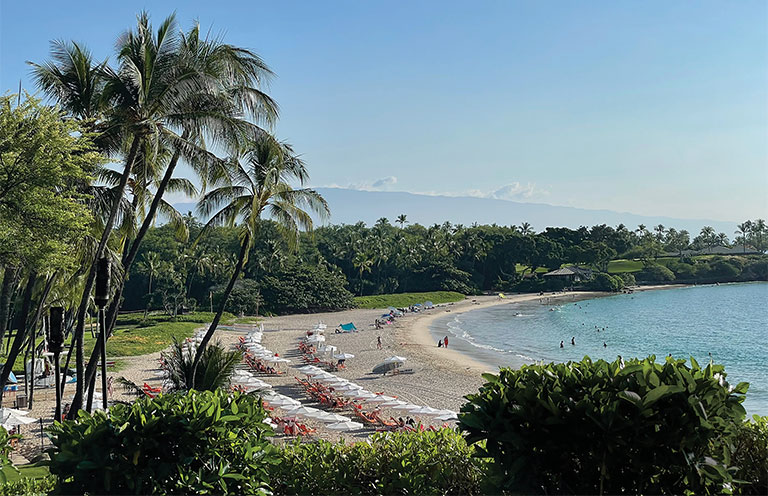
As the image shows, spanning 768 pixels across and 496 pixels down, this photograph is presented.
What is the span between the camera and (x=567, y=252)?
89.4m

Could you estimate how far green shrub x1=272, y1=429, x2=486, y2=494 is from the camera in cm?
445

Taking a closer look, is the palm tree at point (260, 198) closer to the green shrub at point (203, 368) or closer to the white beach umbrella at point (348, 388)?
the green shrub at point (203, 368)

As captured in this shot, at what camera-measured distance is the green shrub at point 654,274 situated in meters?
96.2

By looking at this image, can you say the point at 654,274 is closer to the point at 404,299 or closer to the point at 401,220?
the point at 401,220

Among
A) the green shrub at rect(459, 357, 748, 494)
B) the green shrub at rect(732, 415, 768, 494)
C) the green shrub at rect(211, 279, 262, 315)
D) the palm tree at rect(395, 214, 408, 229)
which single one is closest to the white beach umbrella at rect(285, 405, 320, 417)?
the green shrub at rect(459, 357, 748, 494)

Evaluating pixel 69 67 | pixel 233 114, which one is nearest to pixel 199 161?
pixel 233 114

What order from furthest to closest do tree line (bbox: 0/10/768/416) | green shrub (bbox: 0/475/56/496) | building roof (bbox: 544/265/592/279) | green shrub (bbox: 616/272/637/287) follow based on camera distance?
green shrub (bbox: 616/272/637/287) → building roof (bbox: 544/265/592/279) → tree line (bbox: 0/10/768/416) → green shrub (bbox: 0/475/56/496)

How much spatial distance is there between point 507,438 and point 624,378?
844mm

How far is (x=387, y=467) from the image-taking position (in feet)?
15.4

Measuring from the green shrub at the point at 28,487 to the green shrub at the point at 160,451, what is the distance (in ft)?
4.46

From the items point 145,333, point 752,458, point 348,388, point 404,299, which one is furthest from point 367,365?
point 404,299

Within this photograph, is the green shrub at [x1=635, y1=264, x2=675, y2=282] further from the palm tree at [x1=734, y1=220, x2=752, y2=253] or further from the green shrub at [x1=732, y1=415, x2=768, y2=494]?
the green shrub at [x1=732, y1=415, x2=768, y2=494]

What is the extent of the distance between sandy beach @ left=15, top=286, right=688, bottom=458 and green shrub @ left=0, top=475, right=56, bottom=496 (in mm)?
10039

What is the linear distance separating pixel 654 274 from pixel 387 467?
10266 centimetres
